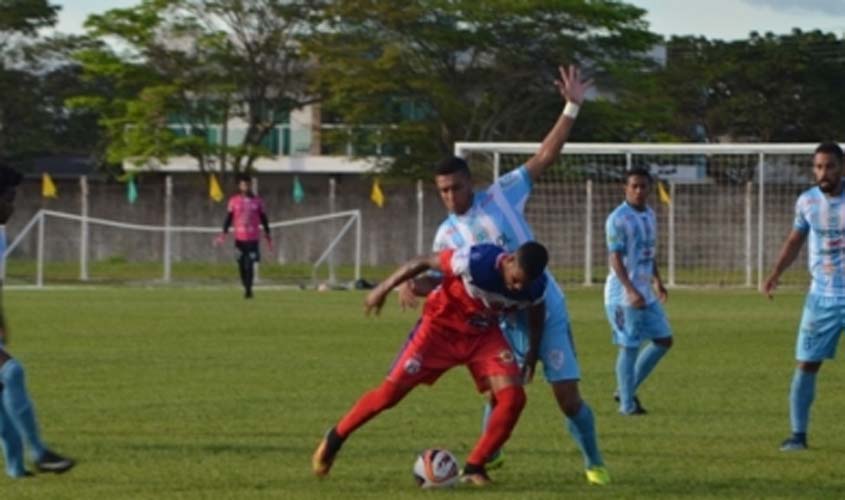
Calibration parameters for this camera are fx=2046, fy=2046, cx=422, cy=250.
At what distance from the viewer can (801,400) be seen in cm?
1296

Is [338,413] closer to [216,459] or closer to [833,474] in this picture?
[216,459]

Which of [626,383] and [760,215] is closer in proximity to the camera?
[626,383]

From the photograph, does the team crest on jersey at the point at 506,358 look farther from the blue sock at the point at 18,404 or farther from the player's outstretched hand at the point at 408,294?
the blue sock at the point at 18,404

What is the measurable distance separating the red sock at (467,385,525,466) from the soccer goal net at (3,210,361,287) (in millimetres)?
36283

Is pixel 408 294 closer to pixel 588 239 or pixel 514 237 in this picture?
pixel 514 237

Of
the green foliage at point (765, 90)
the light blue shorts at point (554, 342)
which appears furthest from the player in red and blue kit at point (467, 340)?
the green foliage at point (765, 90)

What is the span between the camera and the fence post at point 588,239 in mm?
40719

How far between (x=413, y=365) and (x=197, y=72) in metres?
47.6

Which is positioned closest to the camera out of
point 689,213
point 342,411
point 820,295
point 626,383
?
point 820,295

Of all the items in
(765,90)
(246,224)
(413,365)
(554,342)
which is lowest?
(413,365)

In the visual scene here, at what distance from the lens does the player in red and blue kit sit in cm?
1053

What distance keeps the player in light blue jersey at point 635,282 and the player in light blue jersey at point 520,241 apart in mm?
4505

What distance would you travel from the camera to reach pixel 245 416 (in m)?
14.9

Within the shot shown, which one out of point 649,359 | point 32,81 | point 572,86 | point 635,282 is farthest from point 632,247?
point 32,81
